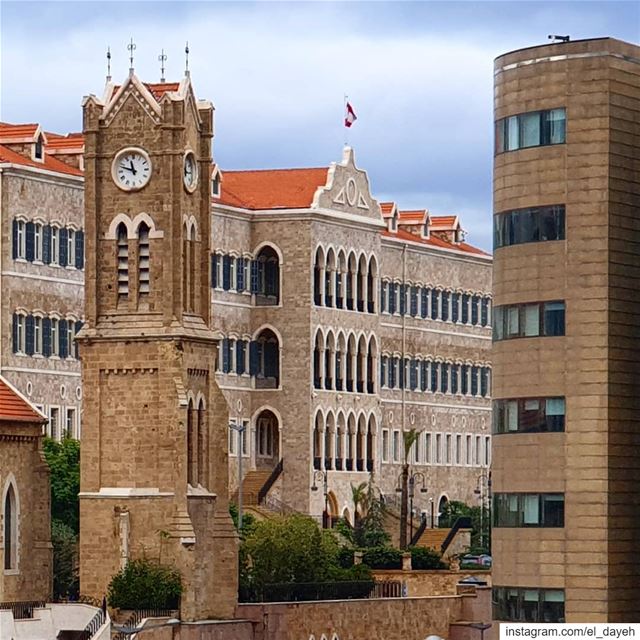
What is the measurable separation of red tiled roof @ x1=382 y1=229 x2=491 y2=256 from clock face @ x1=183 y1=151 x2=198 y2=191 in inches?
2062

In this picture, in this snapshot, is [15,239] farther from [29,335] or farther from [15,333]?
[29,335]

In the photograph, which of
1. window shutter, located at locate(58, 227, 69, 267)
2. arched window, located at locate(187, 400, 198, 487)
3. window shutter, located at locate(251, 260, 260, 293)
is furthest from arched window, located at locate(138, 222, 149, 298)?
window shutter, located at locate(251, 260, 260, 293)

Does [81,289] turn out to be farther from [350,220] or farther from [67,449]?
[350,220]

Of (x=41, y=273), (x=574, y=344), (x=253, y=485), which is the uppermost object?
(x=41, y=273)

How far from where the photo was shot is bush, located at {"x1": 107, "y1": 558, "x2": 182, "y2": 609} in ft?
337

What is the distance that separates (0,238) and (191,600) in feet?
86.3

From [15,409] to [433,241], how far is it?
63726mm

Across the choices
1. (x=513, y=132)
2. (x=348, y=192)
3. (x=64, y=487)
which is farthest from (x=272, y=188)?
(x=513, y=132)

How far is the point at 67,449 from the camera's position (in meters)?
123

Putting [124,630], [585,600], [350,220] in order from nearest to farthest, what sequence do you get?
[585,600], [124,630], [350,220]

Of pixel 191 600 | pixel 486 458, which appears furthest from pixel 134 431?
pixel 486 458

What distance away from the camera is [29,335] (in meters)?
129

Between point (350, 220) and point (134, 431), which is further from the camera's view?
point (350, 220)

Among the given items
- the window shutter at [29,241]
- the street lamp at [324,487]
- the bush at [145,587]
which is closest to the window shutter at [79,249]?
the window shutter at [29,241]
